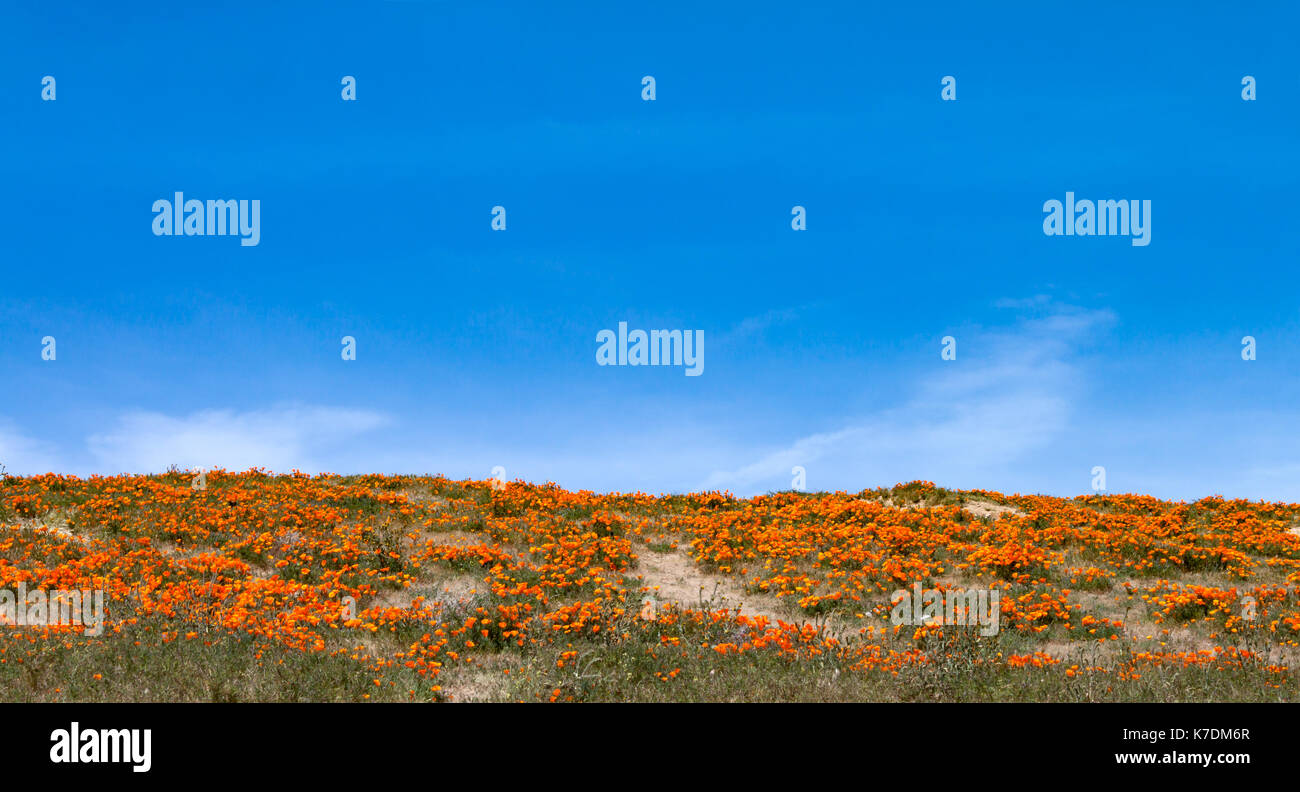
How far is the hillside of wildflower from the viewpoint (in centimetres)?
1051

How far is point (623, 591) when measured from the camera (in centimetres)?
1526

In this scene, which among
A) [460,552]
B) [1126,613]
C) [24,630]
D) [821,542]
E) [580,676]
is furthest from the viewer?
[821,542]

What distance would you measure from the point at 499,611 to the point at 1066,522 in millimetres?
14209

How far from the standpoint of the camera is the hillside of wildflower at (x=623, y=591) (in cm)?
1051

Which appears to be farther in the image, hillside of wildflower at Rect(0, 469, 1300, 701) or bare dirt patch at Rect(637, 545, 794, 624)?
bare dirt patch at Rect(637, 545, 794, 624)

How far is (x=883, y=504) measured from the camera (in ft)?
77.4

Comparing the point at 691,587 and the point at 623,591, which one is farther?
the point at 691,587

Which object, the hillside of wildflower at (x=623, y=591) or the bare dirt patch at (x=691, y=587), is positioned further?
the bare dirt patch at (x=691, y=587)

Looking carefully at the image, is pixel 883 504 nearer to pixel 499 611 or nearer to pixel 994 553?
pixel 994 553

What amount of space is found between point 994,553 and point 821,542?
11.4 ft

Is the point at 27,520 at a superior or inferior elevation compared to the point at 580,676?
superior

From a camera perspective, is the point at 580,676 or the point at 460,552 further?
the point at 460,552
